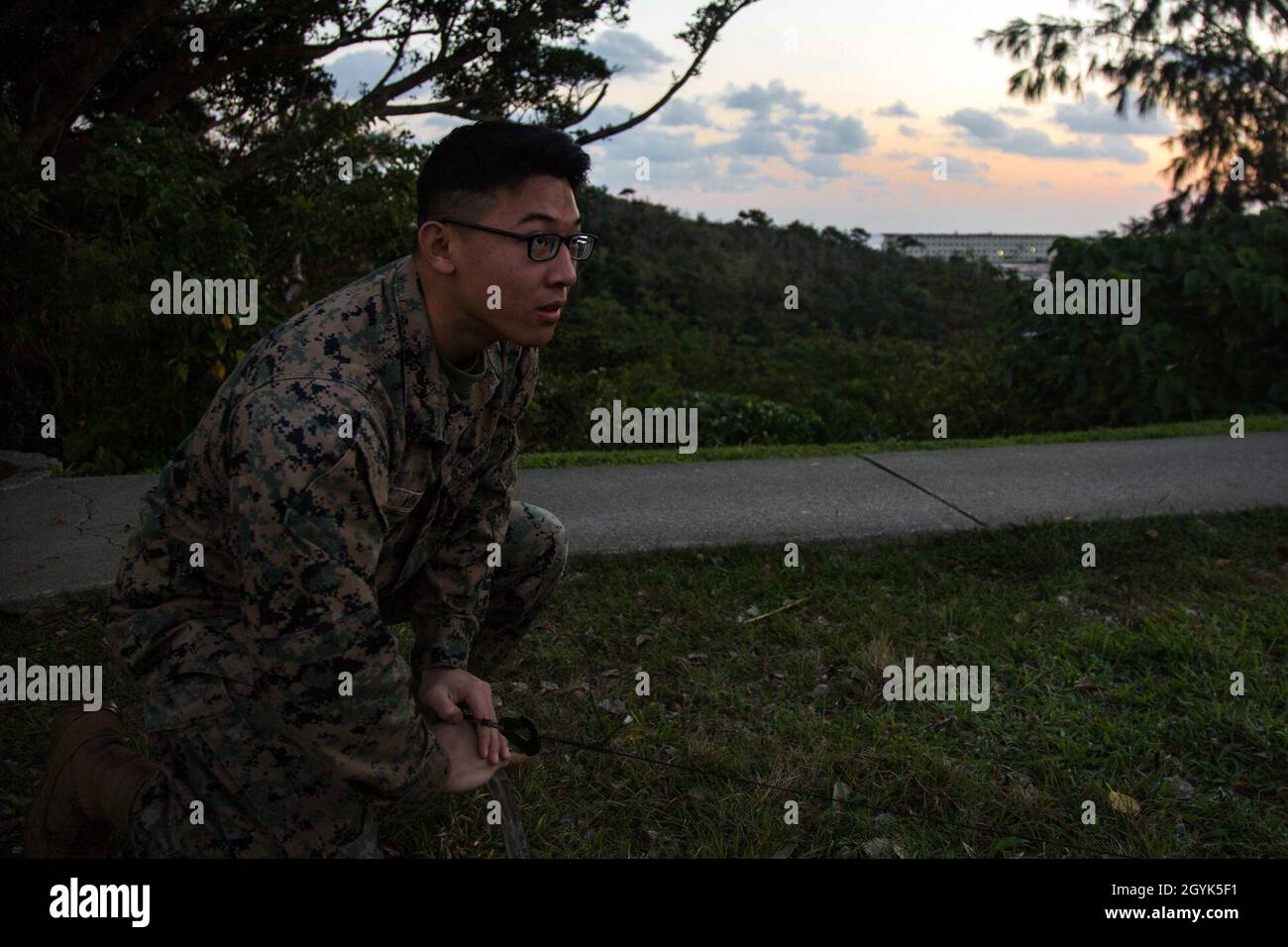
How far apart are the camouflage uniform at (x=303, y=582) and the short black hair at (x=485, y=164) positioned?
190mm

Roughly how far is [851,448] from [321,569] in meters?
4.97

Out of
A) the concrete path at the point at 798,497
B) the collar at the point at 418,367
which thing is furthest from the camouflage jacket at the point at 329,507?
the concrete path at the point at 798,497

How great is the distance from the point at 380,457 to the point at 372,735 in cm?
52

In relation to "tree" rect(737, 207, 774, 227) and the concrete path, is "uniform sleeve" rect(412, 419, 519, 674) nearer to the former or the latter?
the concrete path

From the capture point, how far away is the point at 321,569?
6.35 ft

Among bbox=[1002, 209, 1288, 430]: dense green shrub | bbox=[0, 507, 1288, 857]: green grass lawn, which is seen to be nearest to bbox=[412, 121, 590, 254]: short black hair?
bbox=[0, 507, 1288, 857]: green grass lawn

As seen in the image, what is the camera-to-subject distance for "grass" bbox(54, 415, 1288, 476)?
6141 mm

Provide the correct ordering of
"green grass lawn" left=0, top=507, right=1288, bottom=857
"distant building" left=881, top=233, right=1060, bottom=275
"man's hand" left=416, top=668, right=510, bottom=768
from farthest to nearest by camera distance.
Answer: "distant building" left=881, top=233, right=1060, bottom=275, "green grass lawn" left=0, top=507, right=1288, bottom=857, "man's hand" left=416, top=668, right=510, bottom=768

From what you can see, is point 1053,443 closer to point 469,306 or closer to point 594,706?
point 594,706

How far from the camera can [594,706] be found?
3.35 metres
